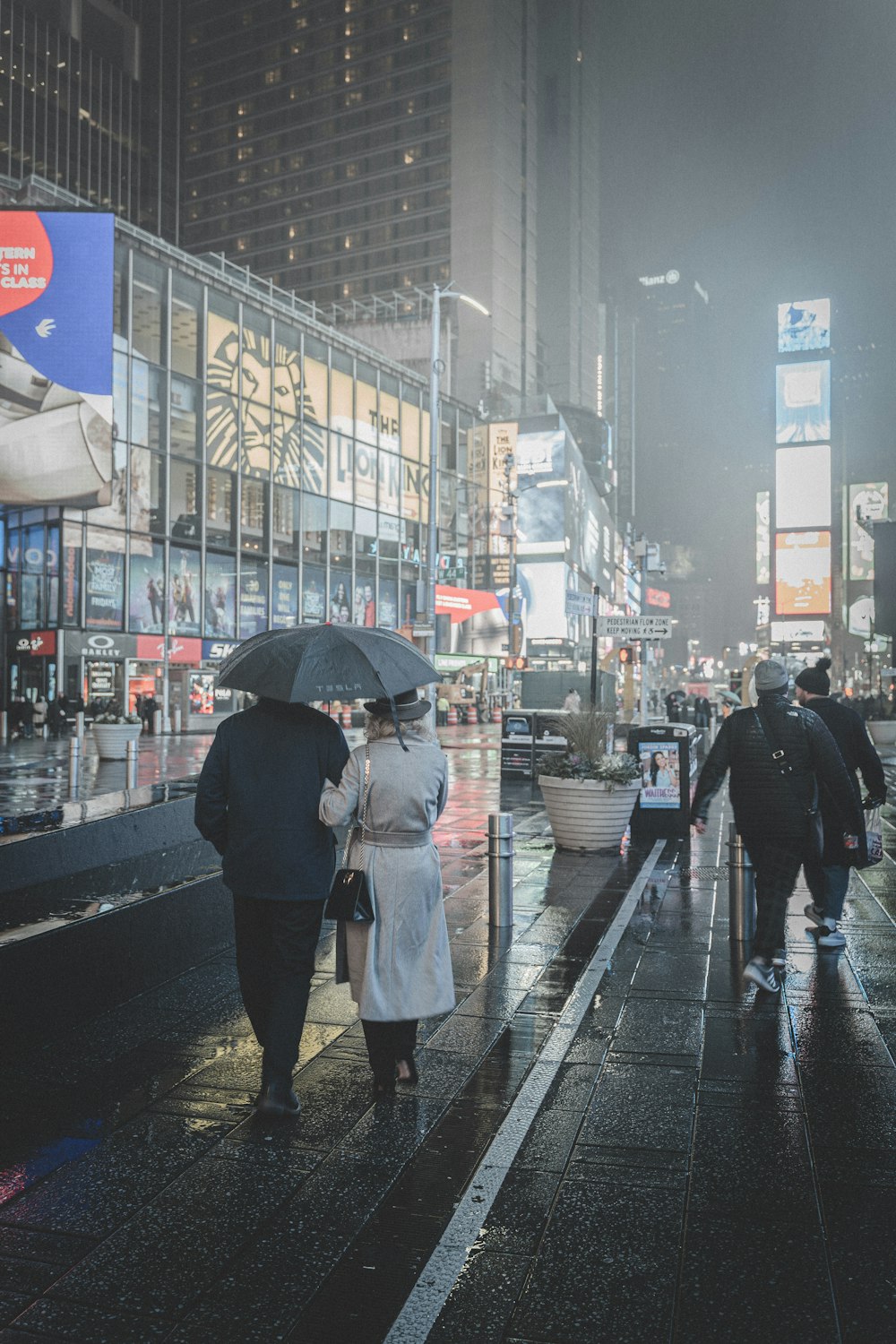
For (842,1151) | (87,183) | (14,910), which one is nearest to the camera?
(842,1151)

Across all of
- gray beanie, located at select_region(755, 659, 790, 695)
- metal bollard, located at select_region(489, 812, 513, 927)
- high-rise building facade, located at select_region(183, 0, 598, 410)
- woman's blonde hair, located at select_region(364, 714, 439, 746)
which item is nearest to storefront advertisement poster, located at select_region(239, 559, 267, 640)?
high-rise building facade, located at select_region(183, 0, 598, 410)

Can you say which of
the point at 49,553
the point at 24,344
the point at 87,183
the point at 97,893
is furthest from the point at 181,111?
the point at 97,893

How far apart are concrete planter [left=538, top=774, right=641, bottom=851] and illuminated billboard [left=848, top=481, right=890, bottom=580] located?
3720 inches

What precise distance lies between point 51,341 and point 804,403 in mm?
89431

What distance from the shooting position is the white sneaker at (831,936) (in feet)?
23.9

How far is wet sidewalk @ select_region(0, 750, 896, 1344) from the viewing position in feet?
9.48

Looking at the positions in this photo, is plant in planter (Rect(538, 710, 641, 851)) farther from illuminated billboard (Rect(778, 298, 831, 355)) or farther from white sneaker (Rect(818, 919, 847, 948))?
illuminated billboard (Rect(778, 298, 831, 355))

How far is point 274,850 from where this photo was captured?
4273 millimetres

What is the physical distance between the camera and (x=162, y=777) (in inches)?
766

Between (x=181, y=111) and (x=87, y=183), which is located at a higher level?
(x=181, y=111)

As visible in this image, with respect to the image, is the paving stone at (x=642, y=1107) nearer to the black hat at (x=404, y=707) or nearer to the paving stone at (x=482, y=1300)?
the paving stone at (x=482, y=1300)

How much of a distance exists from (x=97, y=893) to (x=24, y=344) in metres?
24.6

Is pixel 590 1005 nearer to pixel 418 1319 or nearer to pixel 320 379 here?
pixel 418 1319

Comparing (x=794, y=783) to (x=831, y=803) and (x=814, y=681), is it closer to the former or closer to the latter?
(x=831, y=803)
